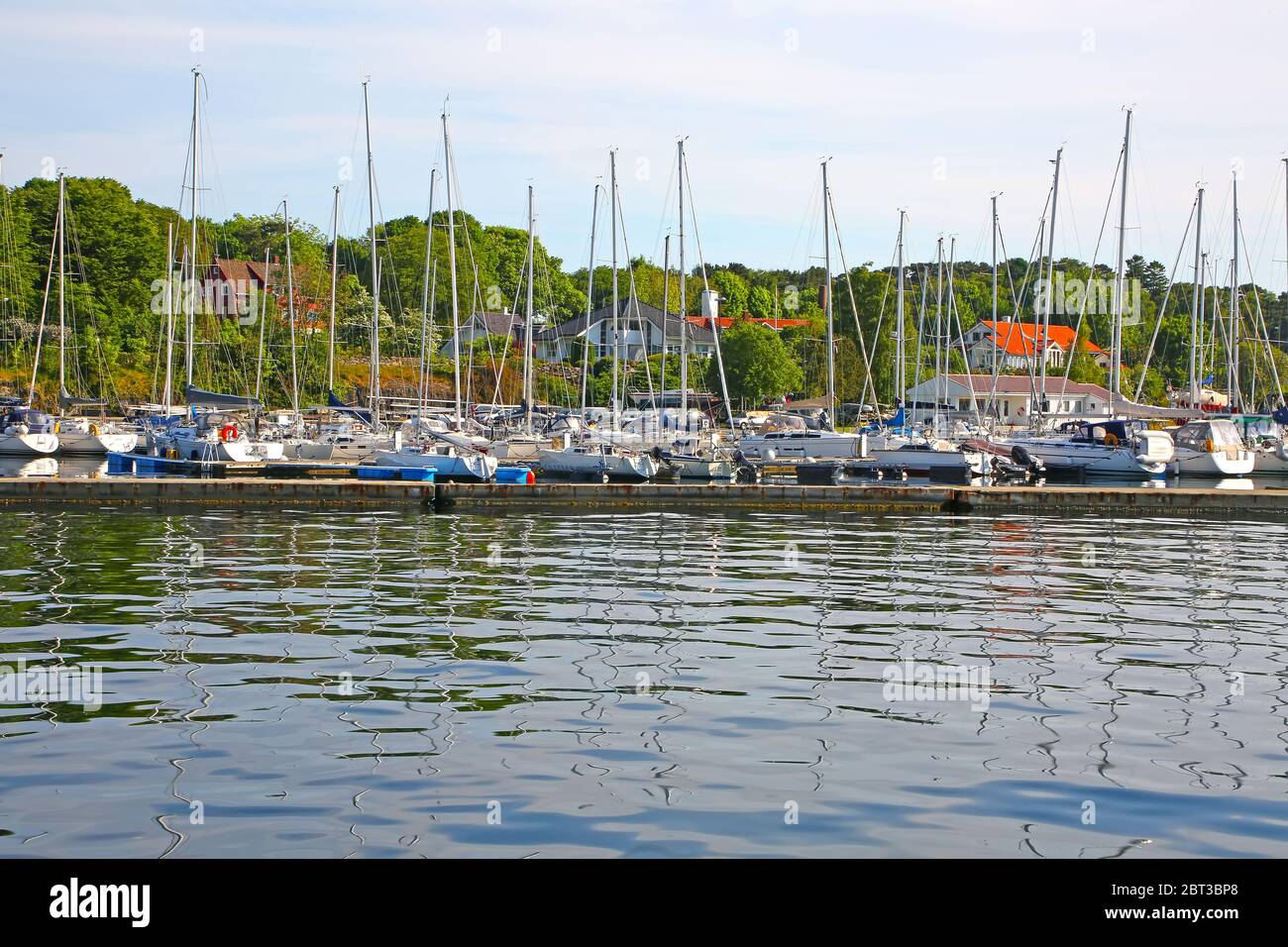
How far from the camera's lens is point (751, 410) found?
10550 centimetres

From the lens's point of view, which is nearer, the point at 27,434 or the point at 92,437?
the point at 27,434

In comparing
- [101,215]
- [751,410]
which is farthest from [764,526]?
[101,215]

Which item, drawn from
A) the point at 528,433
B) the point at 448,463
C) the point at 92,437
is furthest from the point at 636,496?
the point at 92,437

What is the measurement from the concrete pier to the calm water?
40.4 ft

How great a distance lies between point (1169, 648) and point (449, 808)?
40.4 ft

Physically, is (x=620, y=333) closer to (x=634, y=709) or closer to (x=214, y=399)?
(x=214, y=399)

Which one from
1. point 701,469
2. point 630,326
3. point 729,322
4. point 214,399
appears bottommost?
point 701,469

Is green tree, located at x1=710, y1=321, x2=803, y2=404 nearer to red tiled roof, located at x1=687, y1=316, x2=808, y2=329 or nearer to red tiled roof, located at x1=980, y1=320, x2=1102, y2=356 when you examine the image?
red tiled roof, located at x1=687, y1=316, x2=808, y2=329

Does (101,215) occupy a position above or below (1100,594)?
above

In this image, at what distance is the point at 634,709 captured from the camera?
15516mm

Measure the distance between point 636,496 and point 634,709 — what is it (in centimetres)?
2849

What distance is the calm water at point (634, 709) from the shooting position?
448 inches

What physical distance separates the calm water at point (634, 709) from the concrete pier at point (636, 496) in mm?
12315
